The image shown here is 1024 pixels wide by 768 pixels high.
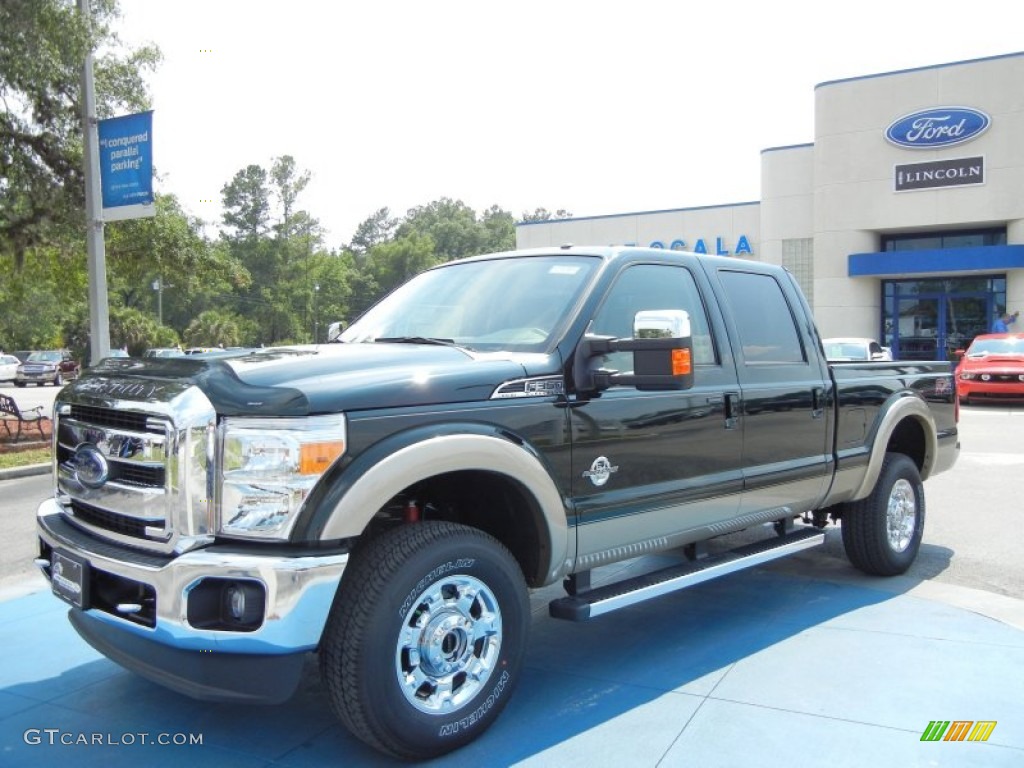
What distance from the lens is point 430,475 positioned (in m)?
3.21

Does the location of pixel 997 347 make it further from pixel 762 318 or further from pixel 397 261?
pixel 397 261

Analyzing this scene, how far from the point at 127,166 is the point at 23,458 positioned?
419cm

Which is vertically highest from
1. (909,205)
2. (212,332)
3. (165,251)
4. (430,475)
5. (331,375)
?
(909,205)

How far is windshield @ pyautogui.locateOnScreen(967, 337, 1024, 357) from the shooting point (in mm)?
19422

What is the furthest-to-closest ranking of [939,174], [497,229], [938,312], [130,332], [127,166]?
[497,229], [130,332], [938,312], [939,174], [127,166]

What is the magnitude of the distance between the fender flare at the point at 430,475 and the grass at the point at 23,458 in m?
10.2

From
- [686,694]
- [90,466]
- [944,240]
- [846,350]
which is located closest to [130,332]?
[944,240]

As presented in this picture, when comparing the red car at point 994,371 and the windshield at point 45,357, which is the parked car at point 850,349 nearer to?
the red car at point 994,371

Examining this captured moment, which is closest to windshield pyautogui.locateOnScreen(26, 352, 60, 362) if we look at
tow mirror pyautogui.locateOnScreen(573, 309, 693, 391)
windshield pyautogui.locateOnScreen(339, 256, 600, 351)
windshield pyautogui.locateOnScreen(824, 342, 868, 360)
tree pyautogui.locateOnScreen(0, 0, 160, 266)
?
tree pyautogui.locateOnScreen(0, 0, 160, 266)

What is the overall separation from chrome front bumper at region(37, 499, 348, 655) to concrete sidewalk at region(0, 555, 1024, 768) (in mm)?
700

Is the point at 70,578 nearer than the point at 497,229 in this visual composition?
Yes

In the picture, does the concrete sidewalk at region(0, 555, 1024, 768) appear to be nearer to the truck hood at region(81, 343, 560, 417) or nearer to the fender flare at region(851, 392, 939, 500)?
the fender flare at region(851, 392, 939, 500)

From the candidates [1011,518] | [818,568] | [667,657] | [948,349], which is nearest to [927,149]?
[948,349]

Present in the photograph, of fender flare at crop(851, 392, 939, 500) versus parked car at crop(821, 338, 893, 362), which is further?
parked car at crop(821, 338, 893, 362)
